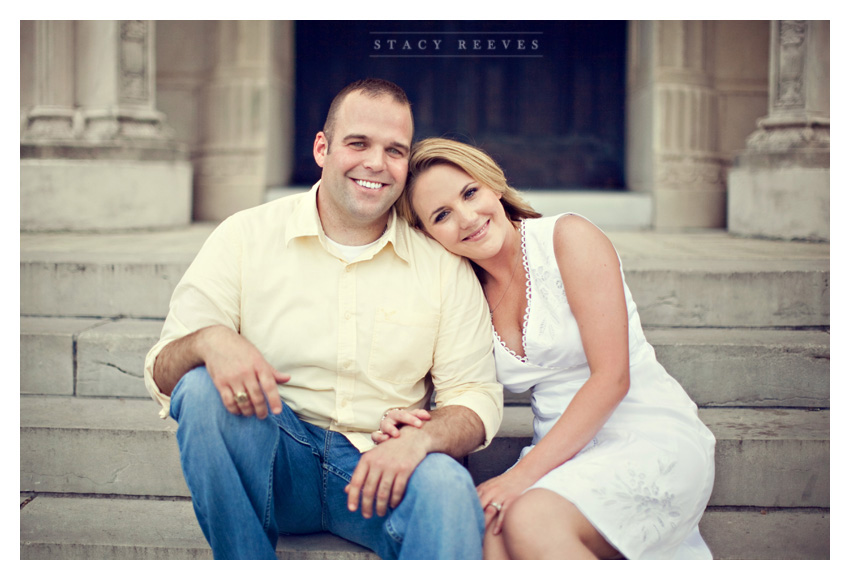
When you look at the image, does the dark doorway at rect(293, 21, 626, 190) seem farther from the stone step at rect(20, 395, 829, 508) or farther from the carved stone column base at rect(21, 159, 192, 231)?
the stone step at rect(20, 395, 829, 508)

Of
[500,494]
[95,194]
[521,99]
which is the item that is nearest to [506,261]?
[500,494]

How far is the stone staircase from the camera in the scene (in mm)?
2145

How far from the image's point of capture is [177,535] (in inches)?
83.5

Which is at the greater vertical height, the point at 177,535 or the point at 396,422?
the point at 396,422

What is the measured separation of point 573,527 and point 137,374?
172 centimetres

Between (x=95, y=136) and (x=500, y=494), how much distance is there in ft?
12.1

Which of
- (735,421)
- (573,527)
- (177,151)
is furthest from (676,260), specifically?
(177,151)

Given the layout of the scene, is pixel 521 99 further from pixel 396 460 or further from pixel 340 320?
pixel 396 460

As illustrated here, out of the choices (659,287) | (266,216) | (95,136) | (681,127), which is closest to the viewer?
(266,216)

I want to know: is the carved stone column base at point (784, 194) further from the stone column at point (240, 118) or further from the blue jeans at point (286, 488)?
the stone column at point (240, 118)

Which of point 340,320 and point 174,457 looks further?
point 174,457

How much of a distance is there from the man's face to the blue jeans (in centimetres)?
61

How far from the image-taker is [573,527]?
1.71 metres
